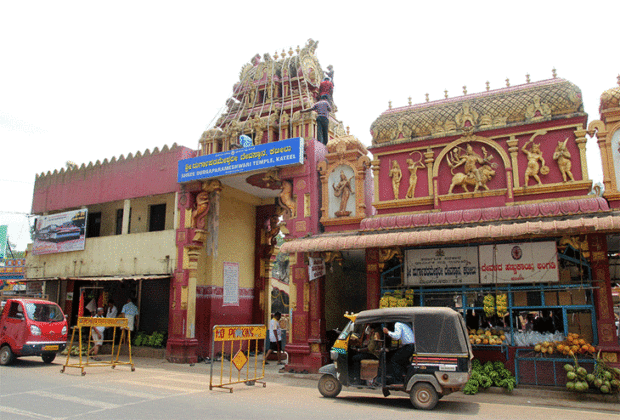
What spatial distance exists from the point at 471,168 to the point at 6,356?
48.5 ft

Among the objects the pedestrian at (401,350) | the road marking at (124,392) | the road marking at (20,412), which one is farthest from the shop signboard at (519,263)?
the road marking at (20,412)

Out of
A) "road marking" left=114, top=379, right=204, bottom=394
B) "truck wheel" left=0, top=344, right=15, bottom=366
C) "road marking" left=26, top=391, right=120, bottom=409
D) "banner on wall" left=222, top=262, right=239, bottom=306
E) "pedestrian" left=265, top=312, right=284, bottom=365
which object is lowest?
"road marking" left=114, top=379, right=204, bottom=394

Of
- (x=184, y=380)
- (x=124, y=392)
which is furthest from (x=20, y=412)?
(x=184, y=380)

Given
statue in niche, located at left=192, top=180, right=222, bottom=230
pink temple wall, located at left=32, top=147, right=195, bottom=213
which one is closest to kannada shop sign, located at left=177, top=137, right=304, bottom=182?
statue in niche, located at left=192, top=180, right=222, bottom=230

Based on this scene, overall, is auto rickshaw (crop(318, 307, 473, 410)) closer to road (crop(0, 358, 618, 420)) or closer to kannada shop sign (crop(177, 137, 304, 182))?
road (crop(0, 358, 618, 420))

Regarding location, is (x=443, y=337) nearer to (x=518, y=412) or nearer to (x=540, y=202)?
(x=518, y=412)

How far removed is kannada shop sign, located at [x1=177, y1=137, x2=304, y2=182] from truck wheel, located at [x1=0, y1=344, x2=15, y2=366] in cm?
758

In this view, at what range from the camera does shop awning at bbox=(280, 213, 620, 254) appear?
10234 mm

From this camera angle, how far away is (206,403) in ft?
29.6

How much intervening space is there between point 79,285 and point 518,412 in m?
18.5

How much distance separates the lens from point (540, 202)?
11.7 metres

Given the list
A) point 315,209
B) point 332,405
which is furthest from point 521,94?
point 332,405

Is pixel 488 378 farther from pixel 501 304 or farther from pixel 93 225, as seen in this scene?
pixel 93 225

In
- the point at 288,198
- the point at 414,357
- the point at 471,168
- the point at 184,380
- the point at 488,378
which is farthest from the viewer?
Answer: the point at 288,198
